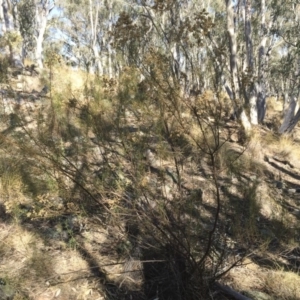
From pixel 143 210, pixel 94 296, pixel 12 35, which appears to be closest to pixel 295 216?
pixel 143 210

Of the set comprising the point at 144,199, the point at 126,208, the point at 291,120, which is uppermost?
the point at 126,208

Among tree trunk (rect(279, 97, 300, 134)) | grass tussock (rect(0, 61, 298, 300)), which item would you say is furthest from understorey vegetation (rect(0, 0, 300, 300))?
tree trunk (rect(279, 97, 300, 134))

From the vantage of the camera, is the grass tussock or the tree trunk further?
the tree trunk

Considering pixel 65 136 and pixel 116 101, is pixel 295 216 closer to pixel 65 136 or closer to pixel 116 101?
pixel 116 101

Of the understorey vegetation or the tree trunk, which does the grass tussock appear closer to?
the understorey vegetation

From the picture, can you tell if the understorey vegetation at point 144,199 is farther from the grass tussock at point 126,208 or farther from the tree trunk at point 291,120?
the tree trunk at point 291,120

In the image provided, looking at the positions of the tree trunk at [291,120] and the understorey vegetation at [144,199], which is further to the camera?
the tree trunk at [291,120]

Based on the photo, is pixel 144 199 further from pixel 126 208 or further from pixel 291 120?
pixel 291 120

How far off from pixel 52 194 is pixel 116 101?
1146mm

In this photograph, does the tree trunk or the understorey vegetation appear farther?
the tree trunk

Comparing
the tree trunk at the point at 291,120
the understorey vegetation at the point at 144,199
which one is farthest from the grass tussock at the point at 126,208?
the tree trunk at the point at 291,120

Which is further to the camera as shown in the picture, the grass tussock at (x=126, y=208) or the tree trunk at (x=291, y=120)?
the tree trunk at (x=291, y=120)

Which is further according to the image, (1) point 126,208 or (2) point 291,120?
(2) point 291,120

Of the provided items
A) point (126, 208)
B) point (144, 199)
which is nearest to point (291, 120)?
point (144, 199)
